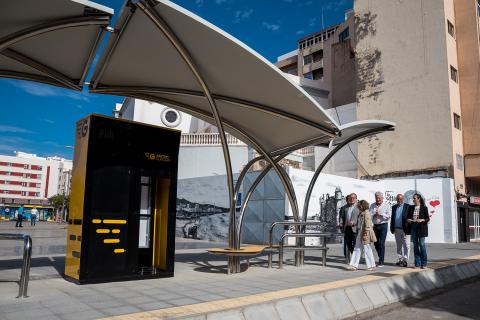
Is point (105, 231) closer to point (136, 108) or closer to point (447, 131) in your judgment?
point (447, 131)

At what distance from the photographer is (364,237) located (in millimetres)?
9531

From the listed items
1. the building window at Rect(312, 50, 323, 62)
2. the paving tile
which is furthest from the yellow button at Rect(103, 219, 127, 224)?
the building window at Rect(312, 50, 323, 62)

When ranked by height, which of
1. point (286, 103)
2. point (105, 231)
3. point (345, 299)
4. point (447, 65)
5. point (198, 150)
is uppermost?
point (447, 65)

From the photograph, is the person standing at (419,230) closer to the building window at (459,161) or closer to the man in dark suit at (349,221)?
the man in dark suit at (349,221)

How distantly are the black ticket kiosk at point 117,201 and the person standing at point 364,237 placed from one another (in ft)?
14.5

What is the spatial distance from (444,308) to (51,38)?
8049 millimetres

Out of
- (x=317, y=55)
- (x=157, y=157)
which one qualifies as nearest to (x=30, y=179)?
(x=317, y=55)

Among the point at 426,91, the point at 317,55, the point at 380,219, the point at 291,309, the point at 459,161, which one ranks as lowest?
the point at 291,309

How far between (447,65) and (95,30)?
27.8 m

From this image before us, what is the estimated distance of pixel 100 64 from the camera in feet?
26.1

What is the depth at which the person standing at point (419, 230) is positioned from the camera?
32.2 feet

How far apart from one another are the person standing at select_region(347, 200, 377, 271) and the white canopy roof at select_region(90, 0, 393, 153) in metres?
1.97

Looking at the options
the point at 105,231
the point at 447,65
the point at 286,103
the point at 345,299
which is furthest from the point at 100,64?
the point at 447,65

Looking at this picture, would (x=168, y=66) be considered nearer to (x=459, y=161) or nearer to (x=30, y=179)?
(x=459, y=161)
